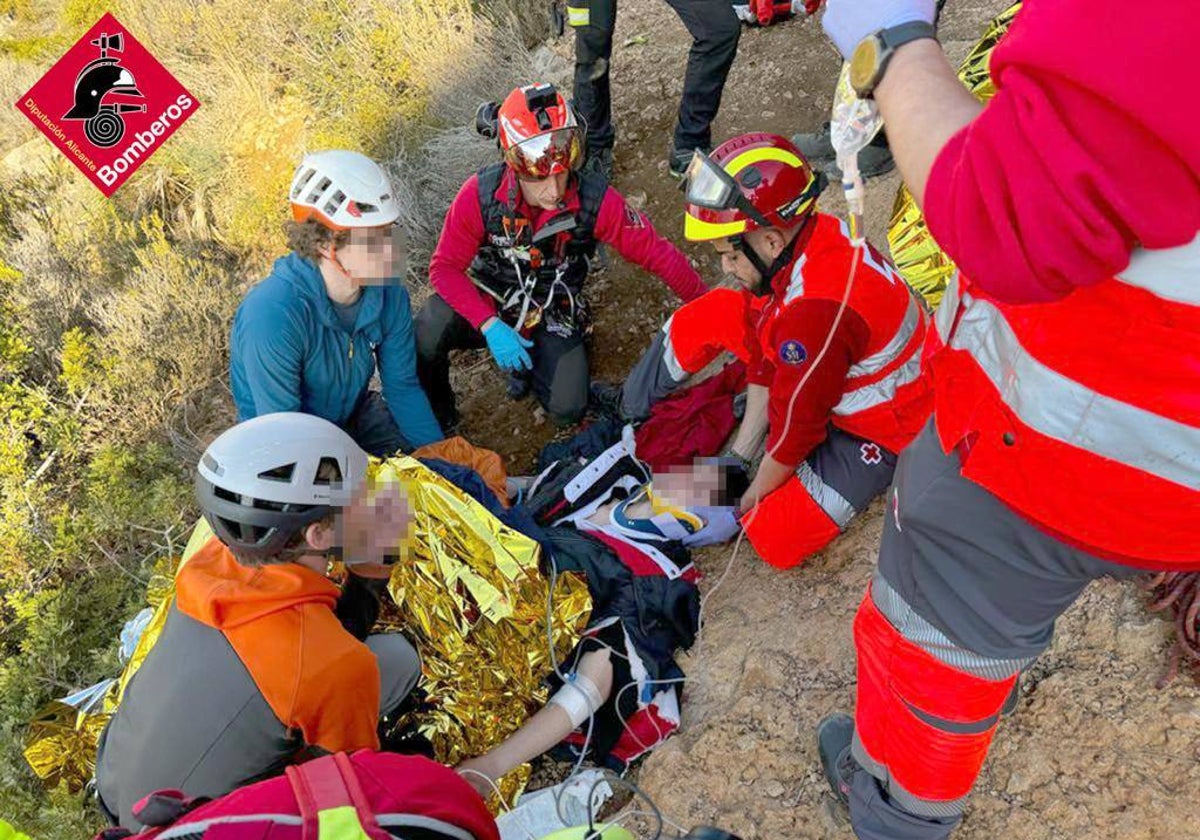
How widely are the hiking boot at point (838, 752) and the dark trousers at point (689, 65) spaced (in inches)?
147

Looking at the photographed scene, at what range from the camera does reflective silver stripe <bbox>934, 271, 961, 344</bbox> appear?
1631 millimetres

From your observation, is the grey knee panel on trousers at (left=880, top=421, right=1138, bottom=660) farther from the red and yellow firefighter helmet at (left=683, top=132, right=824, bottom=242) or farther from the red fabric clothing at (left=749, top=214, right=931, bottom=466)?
the red and yellow firefighter helmet at (left=683, top=132, right=824, bottom=242)

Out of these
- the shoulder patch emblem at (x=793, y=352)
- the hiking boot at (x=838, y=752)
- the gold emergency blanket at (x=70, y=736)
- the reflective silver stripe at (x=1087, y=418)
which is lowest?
the hiking boot at (x=838, y=752)

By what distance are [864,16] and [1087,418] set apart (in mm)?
702

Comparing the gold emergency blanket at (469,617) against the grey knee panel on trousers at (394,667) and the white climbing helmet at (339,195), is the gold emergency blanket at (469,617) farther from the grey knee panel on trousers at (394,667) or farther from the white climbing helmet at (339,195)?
the white climbing helmet at (339,195)

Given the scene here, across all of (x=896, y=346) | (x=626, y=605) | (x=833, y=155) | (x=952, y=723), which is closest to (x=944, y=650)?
(x=952, y=723)

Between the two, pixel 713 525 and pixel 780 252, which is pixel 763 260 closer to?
pixel 780 252

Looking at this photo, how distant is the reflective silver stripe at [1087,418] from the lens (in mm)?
1222

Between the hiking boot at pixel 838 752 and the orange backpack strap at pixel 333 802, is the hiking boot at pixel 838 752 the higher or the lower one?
the lower one

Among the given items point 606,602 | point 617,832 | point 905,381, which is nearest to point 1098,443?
point 617,832

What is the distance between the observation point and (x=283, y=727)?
212 centimetres

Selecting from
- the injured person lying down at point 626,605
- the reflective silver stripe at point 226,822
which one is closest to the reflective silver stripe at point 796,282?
the injured person lying down at point 626,605

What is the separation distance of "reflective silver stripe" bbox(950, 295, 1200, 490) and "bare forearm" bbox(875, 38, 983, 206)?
1.23 ft

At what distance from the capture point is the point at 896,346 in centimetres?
290
